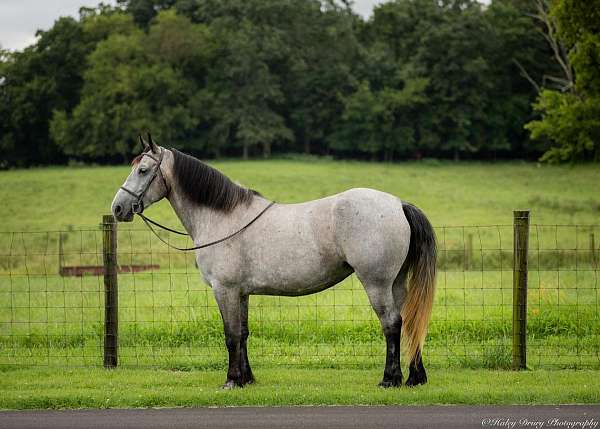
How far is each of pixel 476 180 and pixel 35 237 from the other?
3121cm

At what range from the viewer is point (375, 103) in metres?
70.1

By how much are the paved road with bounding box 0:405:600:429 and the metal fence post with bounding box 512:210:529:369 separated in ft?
6.45

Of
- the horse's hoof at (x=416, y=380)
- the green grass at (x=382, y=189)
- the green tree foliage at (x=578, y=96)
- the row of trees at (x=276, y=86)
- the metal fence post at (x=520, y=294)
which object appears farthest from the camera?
the row of trees at (x=276, y=86)

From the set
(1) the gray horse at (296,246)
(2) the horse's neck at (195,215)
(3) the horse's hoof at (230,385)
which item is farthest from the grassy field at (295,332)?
(2) the horse's neck at (195,215)

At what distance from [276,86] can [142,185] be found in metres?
64.4

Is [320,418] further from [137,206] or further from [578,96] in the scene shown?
[578,96]

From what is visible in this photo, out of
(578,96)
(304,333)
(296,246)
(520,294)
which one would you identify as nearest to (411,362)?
(296,246)

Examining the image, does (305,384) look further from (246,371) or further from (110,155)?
(110,155)

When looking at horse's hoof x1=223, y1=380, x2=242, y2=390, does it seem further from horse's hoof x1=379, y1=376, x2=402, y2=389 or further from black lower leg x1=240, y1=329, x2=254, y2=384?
horse's hoof x1=379, y1=376, x2=402, y2=389

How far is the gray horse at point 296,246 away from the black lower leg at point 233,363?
0.04ft

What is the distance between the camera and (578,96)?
29531 millimetres

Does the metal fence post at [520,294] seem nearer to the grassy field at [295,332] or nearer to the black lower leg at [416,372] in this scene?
the grassy field at [295,332]

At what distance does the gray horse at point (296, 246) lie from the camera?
781 centimetres

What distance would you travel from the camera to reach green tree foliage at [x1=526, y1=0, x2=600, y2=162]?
2577cm
